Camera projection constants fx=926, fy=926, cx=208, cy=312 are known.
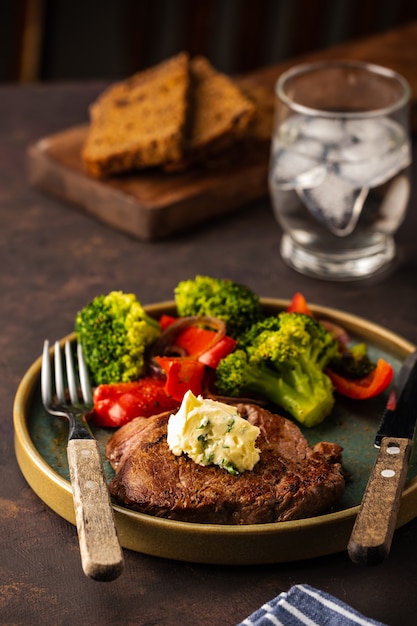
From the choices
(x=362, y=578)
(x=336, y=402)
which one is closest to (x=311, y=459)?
(x=362, y=578)

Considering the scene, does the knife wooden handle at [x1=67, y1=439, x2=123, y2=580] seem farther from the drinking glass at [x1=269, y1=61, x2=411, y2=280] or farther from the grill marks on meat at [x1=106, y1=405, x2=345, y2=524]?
the drinking glass at [x1=269, y1=61, x2=411, y2=280]

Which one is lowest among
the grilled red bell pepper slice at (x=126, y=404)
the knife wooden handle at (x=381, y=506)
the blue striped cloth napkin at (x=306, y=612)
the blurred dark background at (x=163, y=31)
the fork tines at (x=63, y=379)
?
the blurred dark background at (x=163, y=31)

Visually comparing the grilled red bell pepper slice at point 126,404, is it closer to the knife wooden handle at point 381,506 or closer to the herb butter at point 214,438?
the herb butter at point 214,438

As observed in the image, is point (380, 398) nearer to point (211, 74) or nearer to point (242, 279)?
point (242, 279)

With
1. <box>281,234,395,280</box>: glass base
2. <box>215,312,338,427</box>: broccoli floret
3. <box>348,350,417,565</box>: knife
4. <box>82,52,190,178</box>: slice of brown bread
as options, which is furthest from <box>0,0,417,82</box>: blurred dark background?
<box>348,350,417,565</box>: knife

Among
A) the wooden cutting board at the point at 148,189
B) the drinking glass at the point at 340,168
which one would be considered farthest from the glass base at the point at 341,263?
the wooden cutting board at the point at 148,189
